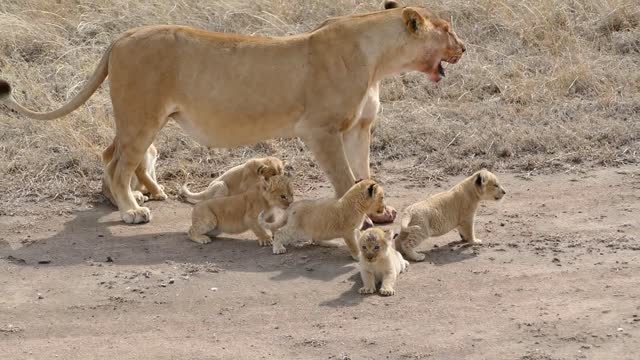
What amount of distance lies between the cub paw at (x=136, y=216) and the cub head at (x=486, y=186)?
90.3 inches

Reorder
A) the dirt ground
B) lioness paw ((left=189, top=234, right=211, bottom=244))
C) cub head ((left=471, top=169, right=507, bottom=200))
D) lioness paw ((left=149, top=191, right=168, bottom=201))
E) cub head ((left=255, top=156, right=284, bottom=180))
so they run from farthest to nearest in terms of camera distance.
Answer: lioness paw ((left=149, top=191, right=168, bottom=201)) < cub head ((left=255, top=156, right=284, bottom=180)) < lioness paw ((left=189, top=234, right=211, bottom=244)) < cub head ((left=471, top=169, right=507, bottom=200)) < the dirt ground

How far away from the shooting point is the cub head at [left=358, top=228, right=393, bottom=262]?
7.25m

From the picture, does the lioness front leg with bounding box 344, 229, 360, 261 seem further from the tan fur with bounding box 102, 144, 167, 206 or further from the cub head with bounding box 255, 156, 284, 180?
the tan fur with bounding box 102, 144, 167, 206

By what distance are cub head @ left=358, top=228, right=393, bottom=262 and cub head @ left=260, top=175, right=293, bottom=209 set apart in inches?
41.0

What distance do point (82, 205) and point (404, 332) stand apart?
3391 millimetres

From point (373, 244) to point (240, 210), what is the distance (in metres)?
1.39

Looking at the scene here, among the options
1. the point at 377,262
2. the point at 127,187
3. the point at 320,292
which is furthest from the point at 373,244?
the point at 127,187

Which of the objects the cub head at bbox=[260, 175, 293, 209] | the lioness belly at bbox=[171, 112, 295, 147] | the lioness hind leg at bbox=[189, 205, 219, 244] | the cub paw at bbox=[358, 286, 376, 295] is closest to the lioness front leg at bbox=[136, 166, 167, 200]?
the lioness belly at bbox=[171, 112, 295, 147]

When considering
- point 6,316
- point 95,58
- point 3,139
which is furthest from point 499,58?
point 6,316

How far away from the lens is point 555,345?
6.48 meters

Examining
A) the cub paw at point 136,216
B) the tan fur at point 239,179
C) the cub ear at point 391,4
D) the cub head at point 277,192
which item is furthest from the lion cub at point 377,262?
the cub ear at point 391,4

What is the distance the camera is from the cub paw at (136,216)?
28.8ft

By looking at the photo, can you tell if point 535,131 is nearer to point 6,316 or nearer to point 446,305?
point 446,305

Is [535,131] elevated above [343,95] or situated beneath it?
situated beneath
